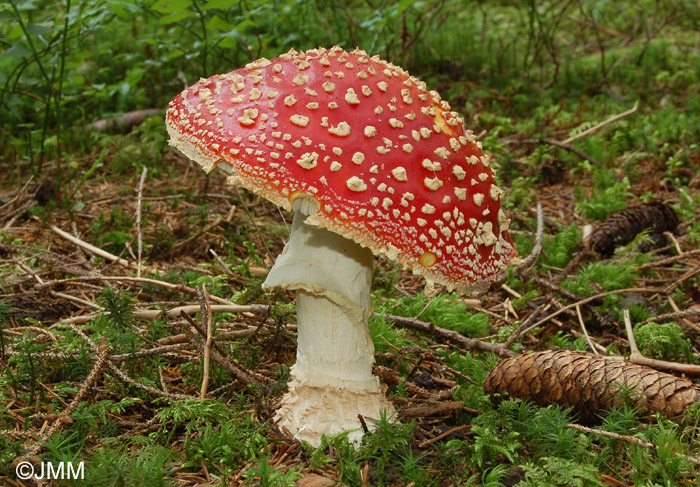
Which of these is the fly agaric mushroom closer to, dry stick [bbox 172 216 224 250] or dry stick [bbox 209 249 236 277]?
dry stick [bbox 209 249 236 277]

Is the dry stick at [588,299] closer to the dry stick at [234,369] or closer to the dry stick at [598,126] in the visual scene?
the dry stick at [234,369]

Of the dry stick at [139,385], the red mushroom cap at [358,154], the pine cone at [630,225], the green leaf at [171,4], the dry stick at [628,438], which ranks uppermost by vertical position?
the red mushroom cap at [358,154]

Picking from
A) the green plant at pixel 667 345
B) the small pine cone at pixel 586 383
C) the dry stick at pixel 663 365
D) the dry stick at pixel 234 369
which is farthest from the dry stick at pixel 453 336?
the dry stick at pixel 234 369

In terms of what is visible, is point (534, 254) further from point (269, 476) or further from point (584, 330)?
point (269, 476)

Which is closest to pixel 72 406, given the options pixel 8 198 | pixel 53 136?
pixel 8 198

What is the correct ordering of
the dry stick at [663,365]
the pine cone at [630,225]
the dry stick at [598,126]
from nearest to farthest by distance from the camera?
1. the dry stick at [663,365]
2. the pine cone at [630,225]
3. the dry stick at [598,126]

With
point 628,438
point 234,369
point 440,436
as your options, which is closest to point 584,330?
point 628,438

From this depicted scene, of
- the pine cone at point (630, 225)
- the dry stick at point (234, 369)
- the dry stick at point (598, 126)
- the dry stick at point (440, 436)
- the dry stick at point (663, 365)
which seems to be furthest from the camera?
the dry stick at point (598, 126)
